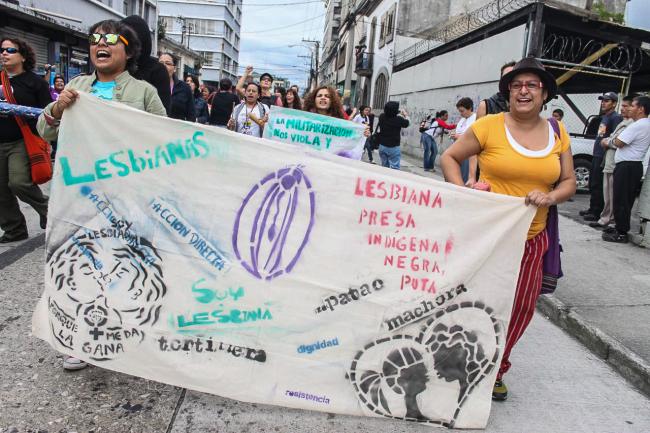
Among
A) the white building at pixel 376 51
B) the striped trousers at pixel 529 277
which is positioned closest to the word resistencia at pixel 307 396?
the striped trousers at pixel 529 277

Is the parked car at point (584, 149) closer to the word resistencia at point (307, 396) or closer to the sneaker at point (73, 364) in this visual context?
the word resistencia at point (307, 396)

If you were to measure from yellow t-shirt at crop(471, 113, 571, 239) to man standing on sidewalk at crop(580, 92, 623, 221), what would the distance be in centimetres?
612

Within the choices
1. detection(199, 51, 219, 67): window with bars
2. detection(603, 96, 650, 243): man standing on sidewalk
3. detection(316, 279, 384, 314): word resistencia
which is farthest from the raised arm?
detection(199, 51, 219, 67): window with bars

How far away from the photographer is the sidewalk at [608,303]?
369cm

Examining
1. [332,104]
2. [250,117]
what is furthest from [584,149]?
[250,117]

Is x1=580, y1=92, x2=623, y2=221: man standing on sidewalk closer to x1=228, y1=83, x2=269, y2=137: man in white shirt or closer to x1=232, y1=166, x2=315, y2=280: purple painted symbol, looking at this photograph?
x1=228, y1=83, x2=269, y2=137: man in white shirt

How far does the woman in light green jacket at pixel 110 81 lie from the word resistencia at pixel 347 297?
1429 millimetres

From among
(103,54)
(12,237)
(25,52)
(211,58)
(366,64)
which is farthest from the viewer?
(211,58)

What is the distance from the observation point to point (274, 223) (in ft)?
8.48

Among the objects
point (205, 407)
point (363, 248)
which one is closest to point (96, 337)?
point (205, 407)

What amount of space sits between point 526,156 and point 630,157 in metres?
5.12

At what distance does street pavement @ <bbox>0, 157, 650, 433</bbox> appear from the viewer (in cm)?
255

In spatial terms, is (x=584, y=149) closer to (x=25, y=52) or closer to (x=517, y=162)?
(x=517, y=162)

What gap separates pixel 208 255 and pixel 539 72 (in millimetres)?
1924
